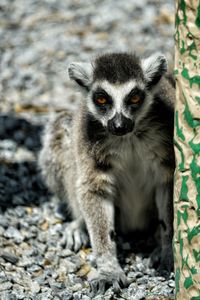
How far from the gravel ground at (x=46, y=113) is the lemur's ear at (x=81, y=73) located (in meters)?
1.62

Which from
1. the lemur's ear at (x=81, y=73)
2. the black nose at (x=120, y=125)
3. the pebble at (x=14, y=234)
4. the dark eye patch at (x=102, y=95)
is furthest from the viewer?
the pebble at (x=14, y=234)

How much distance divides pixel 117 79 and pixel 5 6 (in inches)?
298

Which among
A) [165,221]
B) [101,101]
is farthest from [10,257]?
[101,101]

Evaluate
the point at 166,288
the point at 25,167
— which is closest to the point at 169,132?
the point at 166,288

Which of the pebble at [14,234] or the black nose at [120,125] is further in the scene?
the pebble at [14,234]

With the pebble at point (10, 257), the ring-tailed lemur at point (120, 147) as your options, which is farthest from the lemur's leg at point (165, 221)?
the pebble at point (10, 257)

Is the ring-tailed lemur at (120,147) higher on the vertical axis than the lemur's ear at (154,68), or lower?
lower

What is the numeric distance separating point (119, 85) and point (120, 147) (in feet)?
1.79

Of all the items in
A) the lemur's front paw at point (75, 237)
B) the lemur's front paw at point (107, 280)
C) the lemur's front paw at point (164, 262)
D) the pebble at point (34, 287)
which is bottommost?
the pebble at point (34, 287)

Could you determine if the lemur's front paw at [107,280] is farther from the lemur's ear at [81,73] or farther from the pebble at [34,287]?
the lemur's ear at [81,73]

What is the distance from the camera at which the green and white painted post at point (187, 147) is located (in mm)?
4053

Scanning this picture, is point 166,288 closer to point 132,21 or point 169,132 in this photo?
point 169,132

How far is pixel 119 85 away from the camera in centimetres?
571

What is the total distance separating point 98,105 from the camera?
5.89 m
